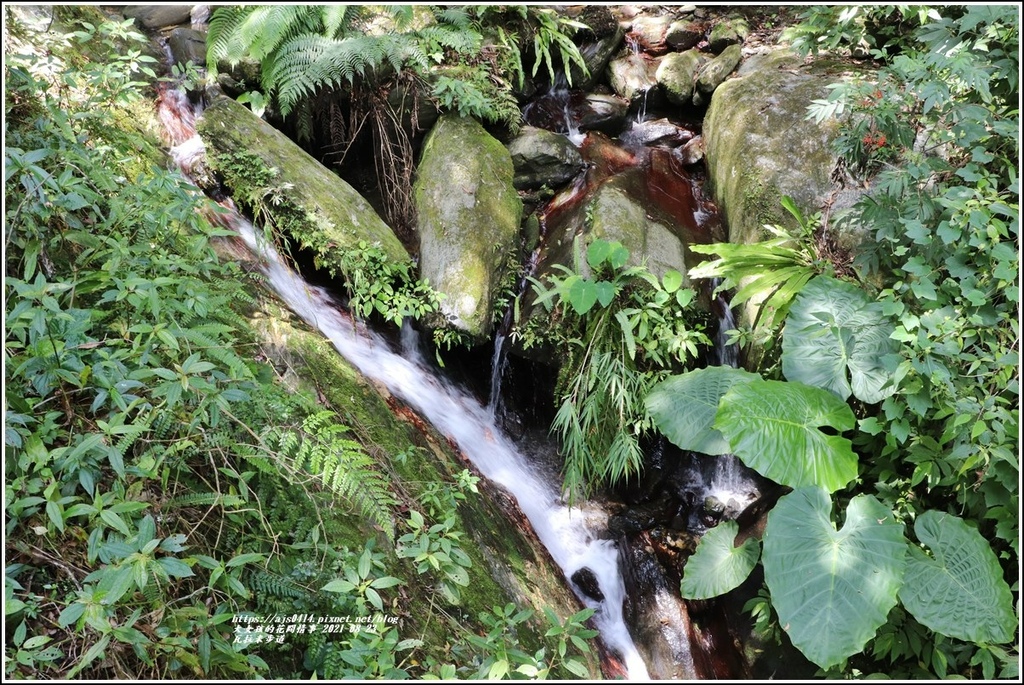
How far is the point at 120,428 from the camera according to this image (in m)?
1.75

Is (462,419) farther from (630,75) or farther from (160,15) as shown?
(160,15)

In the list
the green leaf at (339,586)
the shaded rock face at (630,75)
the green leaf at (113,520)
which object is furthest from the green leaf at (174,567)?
the shaded rock face at (630,75)

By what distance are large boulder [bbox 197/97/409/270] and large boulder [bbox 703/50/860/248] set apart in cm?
229

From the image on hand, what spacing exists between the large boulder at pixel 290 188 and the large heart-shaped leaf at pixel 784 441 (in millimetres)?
2182

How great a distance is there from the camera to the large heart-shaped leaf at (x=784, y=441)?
2.81 metres

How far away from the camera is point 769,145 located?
4219 millimetres

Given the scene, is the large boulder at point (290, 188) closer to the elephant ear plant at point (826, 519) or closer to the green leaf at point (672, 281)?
the green leaf at point (672, 281)

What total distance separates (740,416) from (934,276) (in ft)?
3.76

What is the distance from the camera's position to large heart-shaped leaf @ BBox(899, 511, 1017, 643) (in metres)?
2.50

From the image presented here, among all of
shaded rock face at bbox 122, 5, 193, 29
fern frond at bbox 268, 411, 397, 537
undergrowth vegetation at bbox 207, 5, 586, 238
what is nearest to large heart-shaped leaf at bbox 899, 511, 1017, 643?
fern frond at bbox 268, 411, 397, 537

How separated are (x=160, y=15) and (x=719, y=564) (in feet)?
17.5

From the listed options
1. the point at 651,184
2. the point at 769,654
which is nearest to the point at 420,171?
the point at 651,184

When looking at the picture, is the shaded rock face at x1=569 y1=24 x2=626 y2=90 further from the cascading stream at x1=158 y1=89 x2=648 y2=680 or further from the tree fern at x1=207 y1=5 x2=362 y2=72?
the cascading stream at x1=158 y1=89 x2=648 y2=680

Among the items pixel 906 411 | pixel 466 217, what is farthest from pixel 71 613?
pixel 906 411
